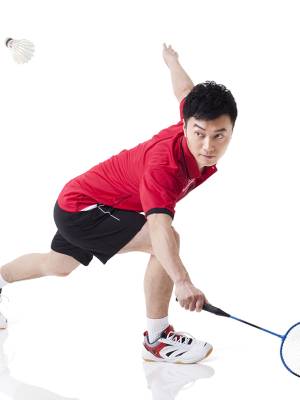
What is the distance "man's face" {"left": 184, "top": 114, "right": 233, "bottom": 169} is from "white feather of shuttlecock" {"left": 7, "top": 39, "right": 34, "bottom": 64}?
1.20 meters

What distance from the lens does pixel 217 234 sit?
4121mm

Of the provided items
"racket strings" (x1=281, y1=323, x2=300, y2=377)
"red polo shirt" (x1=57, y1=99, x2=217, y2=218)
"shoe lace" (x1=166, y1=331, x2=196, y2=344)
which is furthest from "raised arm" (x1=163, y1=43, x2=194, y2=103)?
"racket strings" (x1=281, y1=323, x2=300, y2=377)

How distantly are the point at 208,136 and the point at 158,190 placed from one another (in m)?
0.25

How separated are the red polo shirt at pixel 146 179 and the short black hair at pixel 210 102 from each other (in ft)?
0.54

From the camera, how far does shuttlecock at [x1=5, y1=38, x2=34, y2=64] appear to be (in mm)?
3650

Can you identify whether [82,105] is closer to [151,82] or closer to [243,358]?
[151,82]

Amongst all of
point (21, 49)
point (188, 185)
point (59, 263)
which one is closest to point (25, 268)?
point (59, 263)

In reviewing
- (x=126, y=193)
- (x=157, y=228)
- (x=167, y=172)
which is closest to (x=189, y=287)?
(x=157, y=228)

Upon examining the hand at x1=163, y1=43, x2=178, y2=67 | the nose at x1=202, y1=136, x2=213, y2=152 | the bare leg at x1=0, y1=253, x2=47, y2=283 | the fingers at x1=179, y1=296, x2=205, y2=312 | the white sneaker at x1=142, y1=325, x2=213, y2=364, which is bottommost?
the white sneaker at x1=142, y1=325, x2=213, y2=364

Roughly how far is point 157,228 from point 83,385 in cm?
68

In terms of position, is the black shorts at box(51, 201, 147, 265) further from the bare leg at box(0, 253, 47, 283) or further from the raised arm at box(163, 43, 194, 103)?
the raised arm at box(163, 43, 194, 103)

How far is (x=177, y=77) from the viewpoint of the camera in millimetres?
3346

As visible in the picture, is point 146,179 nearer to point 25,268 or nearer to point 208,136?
point 208,136

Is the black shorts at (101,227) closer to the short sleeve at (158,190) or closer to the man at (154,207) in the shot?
the man at (154,207)
